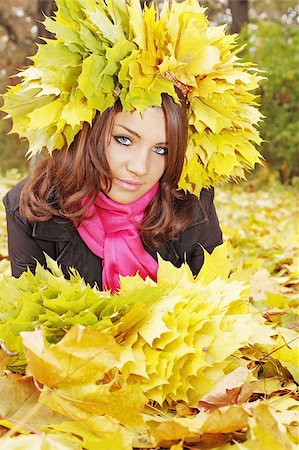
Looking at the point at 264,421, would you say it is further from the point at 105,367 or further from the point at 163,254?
the point at 163,254

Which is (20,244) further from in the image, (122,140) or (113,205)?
(122,140)

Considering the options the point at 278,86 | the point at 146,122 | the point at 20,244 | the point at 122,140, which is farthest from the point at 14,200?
the point at 278,86

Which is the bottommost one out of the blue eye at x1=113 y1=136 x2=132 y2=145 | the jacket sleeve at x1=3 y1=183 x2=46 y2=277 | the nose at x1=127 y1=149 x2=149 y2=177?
the jacket sleeve at x1=3 y1=183 x2=46 y2=277

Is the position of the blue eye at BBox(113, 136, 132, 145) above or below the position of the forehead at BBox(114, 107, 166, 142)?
below

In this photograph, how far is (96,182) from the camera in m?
2.03

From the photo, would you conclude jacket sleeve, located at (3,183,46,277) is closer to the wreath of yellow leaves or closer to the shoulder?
the shoulder

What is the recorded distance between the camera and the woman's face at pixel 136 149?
6.02 ft

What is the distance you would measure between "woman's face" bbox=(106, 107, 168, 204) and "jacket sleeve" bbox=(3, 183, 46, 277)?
39 cm

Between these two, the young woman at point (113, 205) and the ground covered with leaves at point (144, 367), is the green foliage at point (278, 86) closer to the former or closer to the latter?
the young woman at point (113, 205)

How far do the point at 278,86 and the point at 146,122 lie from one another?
751cm

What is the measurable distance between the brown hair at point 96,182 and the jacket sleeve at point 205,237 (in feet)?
0.34

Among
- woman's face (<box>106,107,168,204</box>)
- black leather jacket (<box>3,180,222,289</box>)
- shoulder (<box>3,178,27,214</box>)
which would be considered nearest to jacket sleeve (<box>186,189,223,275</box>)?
black leather jacket (<box>3,180,222,289</box>)

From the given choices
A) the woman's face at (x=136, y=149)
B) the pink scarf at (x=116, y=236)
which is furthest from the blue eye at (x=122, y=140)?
the pink scarf at (x=116, y=236)

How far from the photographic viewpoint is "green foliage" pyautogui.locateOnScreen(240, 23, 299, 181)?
29.1 ft
